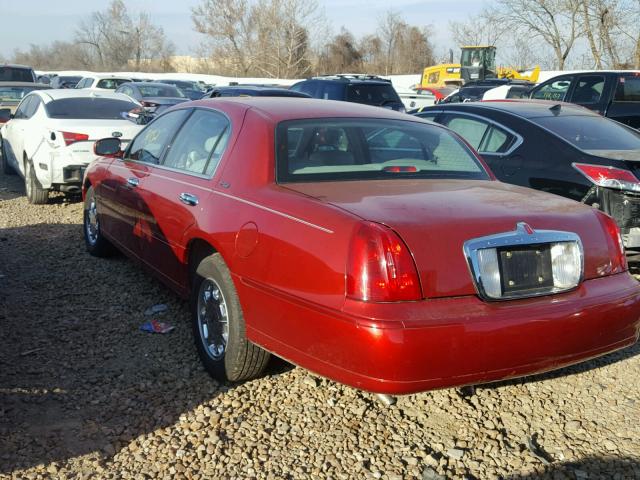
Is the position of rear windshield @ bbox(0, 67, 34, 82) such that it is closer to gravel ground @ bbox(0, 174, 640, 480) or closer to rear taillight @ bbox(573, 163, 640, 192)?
gravel ground @ bbox(0, 174, 640, 480)

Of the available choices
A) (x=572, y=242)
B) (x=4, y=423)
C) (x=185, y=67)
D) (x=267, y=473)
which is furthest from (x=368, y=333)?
(x=185, y=67)

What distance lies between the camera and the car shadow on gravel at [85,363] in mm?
3352

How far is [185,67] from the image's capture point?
2840 inches

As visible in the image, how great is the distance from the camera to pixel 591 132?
639 cm

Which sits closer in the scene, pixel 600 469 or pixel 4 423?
pixel 600 469

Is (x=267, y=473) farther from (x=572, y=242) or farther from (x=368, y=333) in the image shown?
(x=572, y=242)

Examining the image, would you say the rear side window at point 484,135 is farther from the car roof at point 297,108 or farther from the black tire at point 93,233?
the black tire at point 93,233

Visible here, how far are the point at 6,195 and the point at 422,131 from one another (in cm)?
779

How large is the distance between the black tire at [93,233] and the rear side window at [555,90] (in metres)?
9.10

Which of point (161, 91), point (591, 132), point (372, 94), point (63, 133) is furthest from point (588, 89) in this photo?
point (161, 91)

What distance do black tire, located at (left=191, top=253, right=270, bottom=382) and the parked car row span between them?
0.01 m

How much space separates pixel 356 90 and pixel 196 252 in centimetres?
1050

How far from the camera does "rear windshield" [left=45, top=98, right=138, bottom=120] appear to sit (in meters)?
9.23

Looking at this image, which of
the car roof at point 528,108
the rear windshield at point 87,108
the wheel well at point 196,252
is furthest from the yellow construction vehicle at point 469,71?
the wheel well at point 196,252
